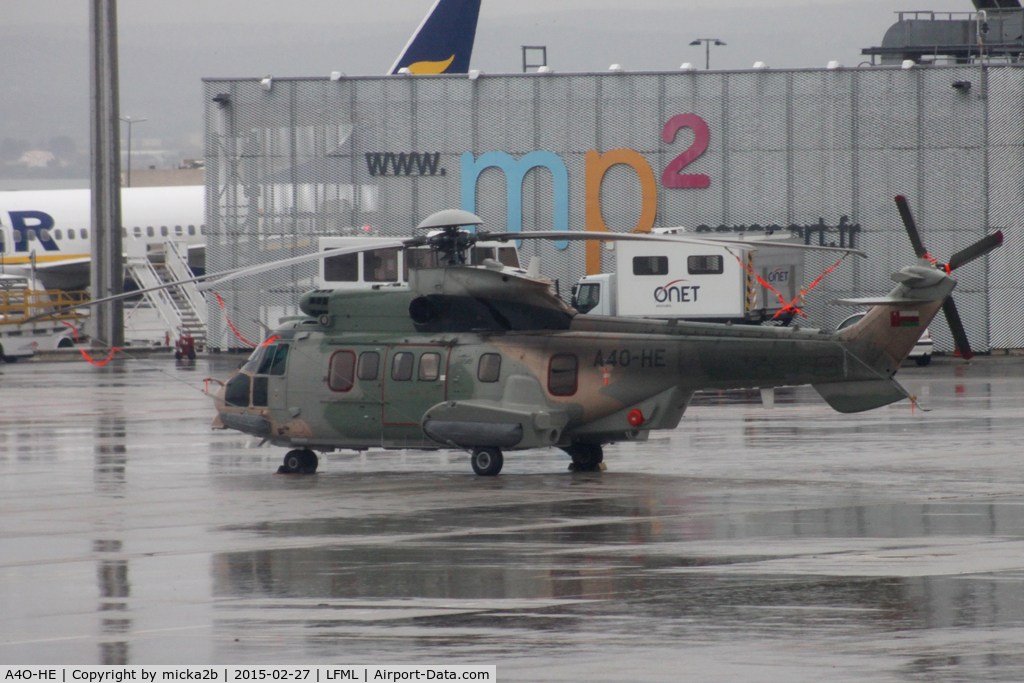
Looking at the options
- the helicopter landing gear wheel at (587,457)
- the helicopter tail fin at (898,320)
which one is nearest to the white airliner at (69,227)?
the helicopter landing gear wheel at (587,457)

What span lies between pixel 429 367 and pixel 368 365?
0.90 m

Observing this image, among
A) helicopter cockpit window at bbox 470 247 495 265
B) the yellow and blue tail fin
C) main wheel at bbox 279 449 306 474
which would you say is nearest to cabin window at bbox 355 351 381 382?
main wheel at bbox 279 449 306 474

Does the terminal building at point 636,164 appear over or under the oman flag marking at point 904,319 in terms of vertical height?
over

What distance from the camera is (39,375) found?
3912 cm

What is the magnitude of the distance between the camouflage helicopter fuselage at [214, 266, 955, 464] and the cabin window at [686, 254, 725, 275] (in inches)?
765

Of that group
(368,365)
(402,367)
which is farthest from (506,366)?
(368,365)

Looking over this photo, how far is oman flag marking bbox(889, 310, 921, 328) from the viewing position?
16.9 meters

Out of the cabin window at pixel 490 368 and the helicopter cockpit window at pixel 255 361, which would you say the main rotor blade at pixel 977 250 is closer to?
the cabin window at pixel 490 368

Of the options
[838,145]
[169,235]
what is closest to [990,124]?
[838,145]

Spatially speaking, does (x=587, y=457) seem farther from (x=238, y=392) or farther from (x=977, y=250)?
(x=977, y=250)

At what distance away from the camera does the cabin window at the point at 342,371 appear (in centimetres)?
1866

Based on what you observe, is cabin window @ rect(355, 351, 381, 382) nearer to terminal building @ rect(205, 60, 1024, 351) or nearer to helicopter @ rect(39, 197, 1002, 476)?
helicopter @ rect(39, 197, 1002, 476)

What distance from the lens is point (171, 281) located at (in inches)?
1992

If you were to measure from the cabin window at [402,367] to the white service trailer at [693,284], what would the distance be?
742 inches
